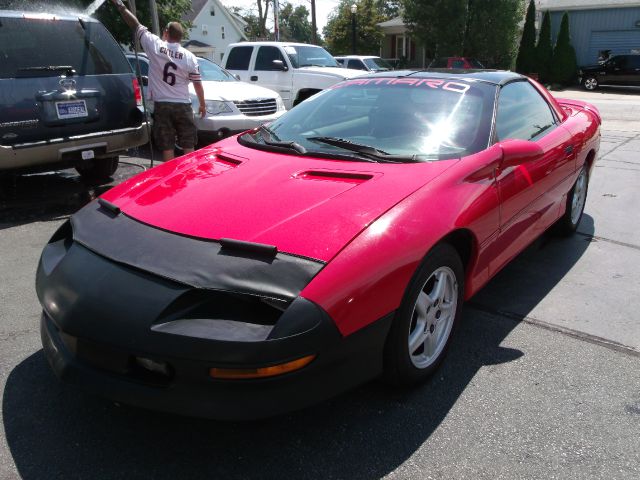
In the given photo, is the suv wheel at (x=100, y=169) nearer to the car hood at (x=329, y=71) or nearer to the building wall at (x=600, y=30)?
the car hood at (x=329, y=71)

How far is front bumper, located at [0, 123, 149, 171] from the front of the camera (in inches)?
198

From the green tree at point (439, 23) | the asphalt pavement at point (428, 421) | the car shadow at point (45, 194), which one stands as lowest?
the asphalt pavement at point (428, 421)

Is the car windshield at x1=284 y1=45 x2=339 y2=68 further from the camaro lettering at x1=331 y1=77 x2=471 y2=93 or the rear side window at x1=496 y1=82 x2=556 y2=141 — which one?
the camaro lettering at x1=331 y1=77 x2=471 y2=93

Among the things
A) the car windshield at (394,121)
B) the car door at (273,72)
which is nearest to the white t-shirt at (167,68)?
the car windshield at (394,121)

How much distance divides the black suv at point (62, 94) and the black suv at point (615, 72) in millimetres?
23810

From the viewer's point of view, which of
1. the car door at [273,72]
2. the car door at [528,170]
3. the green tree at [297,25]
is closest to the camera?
the car door at [528,170]

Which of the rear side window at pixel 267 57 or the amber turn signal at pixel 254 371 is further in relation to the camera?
the rear side window at pixel 267 57

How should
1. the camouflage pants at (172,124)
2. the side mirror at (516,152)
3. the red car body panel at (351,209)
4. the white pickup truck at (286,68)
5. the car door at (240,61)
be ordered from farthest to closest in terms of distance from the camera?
1. the car door at (240,61)
2. the white pickup truck at (286,68)
3. the camouflage pants at (172,124)
4. the side mirror at (516,152)
5. the red car body panel at (351,209)

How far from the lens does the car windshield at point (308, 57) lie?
11.7 meters

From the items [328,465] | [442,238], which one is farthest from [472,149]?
[328,465]

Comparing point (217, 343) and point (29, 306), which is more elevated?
point (217, 343)

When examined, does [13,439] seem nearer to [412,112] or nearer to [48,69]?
[412,112]

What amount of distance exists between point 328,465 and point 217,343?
2.32 feet

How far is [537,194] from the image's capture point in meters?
3.51
